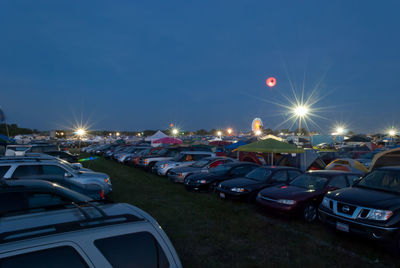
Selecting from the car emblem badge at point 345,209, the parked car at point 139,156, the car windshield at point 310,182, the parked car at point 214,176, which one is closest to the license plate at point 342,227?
the car emblem badge at point 345,209

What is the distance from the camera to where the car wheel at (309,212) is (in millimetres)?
6895

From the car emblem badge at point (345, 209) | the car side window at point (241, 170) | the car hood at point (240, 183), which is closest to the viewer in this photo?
the car emblem badge at point (345, 209)

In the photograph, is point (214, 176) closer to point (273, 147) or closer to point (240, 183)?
point (240, 183)

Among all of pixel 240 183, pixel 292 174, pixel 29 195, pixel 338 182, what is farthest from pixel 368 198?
pixel 29 195

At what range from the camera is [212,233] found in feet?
19.7

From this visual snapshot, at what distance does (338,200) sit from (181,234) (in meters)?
3.66

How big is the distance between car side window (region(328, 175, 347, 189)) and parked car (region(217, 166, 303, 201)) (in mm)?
1614

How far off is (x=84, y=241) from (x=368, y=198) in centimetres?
556

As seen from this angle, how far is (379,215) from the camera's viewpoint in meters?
4.77

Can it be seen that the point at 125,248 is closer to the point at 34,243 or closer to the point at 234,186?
the point at 34,243

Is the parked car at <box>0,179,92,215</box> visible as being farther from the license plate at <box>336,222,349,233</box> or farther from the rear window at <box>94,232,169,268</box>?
the license plate at <box>336,222,349,233</box>

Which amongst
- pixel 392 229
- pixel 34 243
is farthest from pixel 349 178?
pixel 34 243

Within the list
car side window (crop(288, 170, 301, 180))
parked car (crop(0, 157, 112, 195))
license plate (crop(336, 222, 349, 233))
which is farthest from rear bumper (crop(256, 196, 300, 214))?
parked car (crop(0, 157, 112, 195))

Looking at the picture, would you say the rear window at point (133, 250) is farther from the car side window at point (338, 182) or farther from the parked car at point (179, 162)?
the parked car at point (179, 162)
